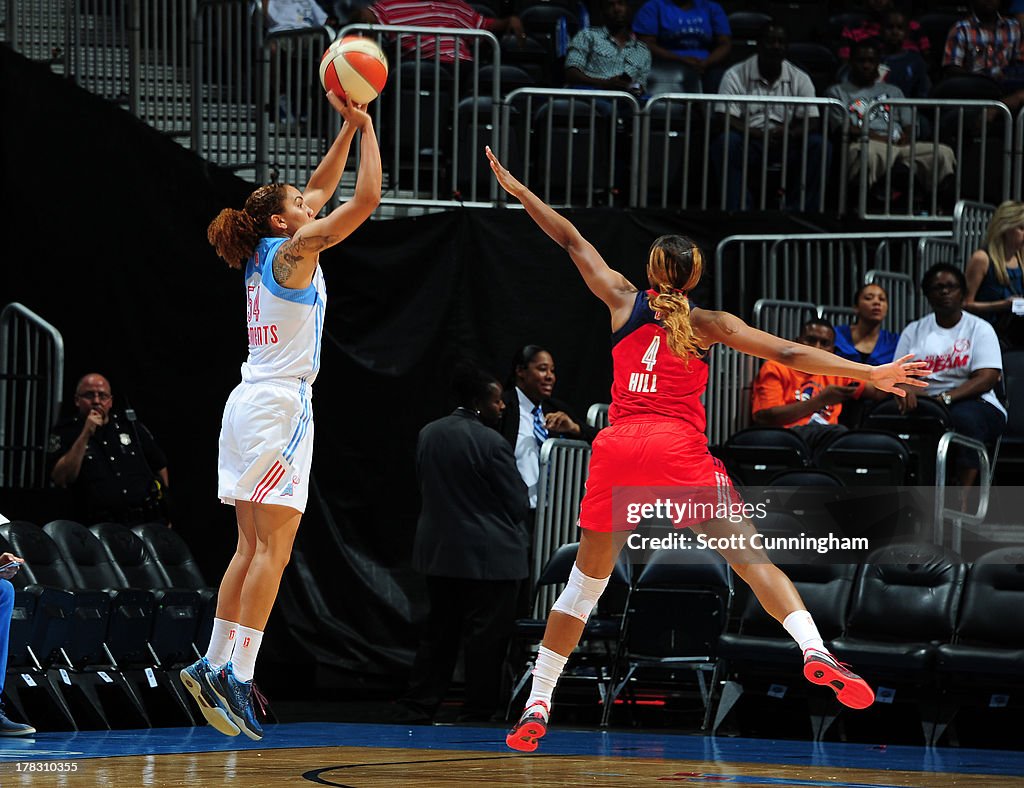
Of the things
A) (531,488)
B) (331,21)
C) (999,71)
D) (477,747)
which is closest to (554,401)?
(531,488)

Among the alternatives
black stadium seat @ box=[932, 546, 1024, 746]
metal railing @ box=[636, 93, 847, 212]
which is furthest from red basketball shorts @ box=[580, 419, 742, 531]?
metal railing @ box=[636, 93, 847, 212]

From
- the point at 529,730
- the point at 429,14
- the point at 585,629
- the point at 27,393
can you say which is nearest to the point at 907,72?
the point at 429,14

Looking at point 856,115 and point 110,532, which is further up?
point 856,115

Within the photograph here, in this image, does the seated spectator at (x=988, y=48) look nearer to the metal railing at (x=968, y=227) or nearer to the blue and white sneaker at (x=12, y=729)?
the metal railing at (x=968, y=227)

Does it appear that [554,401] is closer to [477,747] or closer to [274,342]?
[477,747]

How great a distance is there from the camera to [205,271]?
11.4 metres

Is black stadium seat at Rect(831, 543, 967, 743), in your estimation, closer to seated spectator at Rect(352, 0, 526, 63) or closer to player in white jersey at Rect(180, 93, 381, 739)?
player in white jersey at Rect(180, 93, 381, 739)

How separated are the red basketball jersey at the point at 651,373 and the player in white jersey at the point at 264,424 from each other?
120 cm

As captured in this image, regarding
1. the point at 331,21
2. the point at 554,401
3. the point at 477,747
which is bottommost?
the point at 477,747

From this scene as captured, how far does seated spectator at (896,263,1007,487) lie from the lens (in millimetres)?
10539

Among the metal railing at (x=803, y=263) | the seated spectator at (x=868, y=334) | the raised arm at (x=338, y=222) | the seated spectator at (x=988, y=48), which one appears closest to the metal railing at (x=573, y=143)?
the metal railing at (x=803, y=263)

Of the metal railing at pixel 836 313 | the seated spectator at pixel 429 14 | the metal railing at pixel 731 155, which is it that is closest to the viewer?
the metal railing at pixel 836 313

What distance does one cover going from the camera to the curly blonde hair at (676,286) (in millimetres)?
6297

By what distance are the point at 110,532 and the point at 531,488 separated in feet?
9.17
